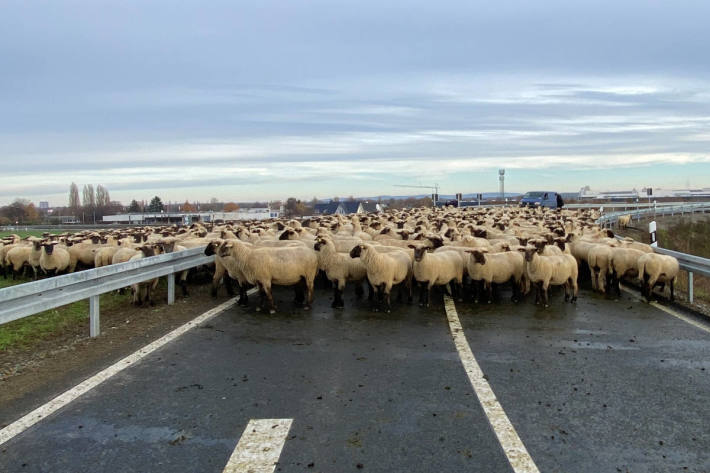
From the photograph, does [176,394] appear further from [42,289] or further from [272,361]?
[42,289]

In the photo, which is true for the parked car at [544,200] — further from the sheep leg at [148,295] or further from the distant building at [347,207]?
the sheep leg at [148,295]

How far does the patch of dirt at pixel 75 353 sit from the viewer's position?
206 inches

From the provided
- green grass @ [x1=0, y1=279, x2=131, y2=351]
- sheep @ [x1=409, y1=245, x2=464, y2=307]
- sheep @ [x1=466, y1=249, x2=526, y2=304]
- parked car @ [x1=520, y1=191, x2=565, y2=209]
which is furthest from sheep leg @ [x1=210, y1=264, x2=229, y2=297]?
parked car @ [x1=520, y1=191, x2=565, y2=209]

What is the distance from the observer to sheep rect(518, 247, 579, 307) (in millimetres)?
10359

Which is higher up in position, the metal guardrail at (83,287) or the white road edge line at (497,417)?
the metal guardrail at (83,287)

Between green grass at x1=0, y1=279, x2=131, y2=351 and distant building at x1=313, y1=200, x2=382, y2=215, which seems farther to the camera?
distant building at x1=313, y1=200, x2=382, y2=215

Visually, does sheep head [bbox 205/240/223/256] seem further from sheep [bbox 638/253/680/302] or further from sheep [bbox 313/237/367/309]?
sheep [bbox 638/253/680/302]

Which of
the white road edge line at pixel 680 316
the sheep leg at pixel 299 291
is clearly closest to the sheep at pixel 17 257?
the sheep leg at pixel 299 291

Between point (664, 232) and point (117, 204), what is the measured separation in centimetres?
13380

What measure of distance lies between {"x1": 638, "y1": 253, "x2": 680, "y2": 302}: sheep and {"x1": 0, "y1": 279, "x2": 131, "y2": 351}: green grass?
33.9ft

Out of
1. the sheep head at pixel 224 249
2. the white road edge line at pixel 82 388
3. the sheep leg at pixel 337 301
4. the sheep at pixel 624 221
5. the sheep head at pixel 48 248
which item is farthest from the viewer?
the sheep at pixel 624 221

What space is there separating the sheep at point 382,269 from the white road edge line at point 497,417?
2.97m

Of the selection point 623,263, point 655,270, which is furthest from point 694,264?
point 623,263

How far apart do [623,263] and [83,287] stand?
33.8 ft
